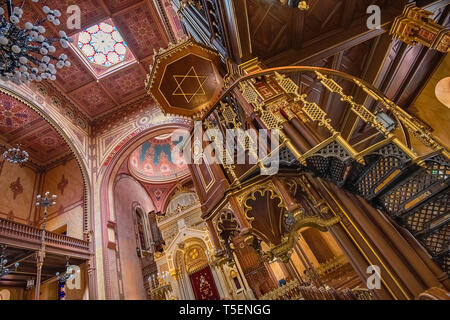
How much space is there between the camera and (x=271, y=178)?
3.44 meters

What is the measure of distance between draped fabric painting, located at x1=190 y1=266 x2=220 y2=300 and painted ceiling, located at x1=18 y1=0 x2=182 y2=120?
9928 millimetres

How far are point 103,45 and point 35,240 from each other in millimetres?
9229

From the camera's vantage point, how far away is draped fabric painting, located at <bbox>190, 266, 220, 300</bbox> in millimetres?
10742

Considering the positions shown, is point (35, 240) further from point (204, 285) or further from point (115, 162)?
point (204, 285)

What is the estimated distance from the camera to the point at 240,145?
4.37 m

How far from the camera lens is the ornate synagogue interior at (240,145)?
2.79 metres

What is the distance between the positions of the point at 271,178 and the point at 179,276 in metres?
9.98

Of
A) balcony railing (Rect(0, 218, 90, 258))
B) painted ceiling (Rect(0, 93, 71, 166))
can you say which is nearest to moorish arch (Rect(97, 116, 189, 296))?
balcony railing (Rect(0, 218, 90, 258))

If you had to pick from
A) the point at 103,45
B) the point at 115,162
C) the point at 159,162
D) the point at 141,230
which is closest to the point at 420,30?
the point at 115,162

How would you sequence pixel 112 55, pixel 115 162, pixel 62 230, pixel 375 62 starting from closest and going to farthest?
pixel 375 62 < pixel 62 230 < pixel 115 162 < pixel 112 55

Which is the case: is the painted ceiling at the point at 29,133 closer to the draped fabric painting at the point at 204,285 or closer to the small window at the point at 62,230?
the small window at the point at 62,230

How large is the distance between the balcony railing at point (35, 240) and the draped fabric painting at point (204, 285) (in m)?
4.96
